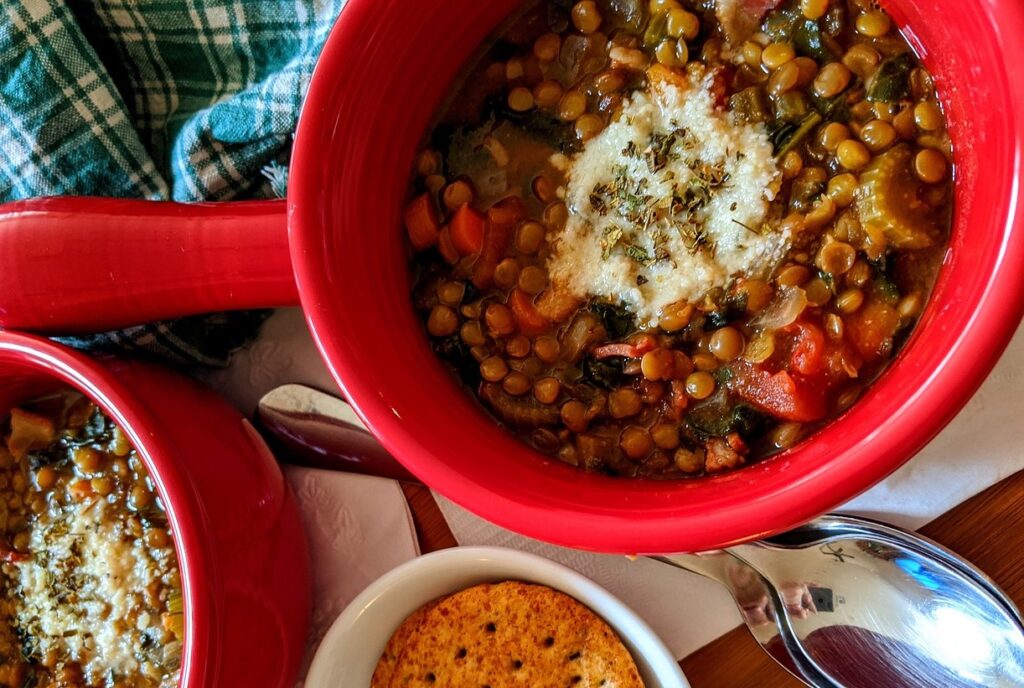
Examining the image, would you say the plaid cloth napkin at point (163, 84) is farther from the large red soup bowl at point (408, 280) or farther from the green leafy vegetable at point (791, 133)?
the green leafy vegetable at point (791, 133)

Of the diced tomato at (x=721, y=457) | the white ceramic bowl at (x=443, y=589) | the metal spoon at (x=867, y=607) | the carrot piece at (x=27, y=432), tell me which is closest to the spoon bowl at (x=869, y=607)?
the metal spoon at (x=867, y=607)

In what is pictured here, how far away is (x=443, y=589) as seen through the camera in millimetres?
2129

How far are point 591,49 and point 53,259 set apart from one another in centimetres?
102

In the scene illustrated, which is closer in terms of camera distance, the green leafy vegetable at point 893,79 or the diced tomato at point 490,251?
the green leafy vegetable at point 893,79

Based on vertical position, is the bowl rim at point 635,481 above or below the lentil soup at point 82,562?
above

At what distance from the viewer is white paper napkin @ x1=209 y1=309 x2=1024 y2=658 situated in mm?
1914

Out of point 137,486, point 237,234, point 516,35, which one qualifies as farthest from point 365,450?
point 516,35

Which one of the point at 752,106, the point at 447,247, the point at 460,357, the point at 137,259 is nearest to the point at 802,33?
the point at 752,106

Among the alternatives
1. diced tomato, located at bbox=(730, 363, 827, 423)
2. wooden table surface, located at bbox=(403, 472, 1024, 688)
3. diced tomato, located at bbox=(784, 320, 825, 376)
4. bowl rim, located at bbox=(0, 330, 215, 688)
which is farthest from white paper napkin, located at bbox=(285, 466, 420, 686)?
diced tomato, located at bbox=(784, 320, 825, 376)

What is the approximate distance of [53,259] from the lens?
1.80m

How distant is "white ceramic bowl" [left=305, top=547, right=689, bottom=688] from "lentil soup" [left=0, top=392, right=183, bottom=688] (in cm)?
33

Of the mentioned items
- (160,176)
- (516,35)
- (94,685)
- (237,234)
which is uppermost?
(516,35)

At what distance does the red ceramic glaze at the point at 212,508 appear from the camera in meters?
1.81

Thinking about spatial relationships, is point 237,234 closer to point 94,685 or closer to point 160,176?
point 160,176
